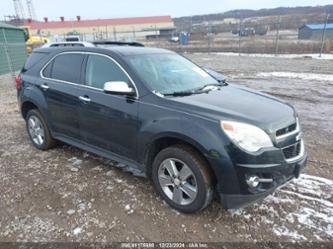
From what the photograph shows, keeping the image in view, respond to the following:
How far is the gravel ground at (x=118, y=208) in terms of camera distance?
2826 mm

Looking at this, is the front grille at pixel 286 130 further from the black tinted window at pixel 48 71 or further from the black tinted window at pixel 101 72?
the black tinted window at pixel 48 71

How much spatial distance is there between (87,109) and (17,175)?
1.45 meters

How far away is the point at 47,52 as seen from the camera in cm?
457

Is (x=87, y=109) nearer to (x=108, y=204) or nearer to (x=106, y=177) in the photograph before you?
(x=106, y=177)

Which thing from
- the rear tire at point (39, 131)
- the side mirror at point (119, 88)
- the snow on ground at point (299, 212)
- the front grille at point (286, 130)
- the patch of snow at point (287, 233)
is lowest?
the snow on ground at point (299, 212)

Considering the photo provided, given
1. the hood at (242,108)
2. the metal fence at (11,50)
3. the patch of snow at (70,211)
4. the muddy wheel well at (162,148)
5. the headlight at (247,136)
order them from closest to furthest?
the headlight at (247,136), the hood at (242,108), the muddy wheel well at (162,148), the patch of snow at (70,211), the metal fence at (11,50)

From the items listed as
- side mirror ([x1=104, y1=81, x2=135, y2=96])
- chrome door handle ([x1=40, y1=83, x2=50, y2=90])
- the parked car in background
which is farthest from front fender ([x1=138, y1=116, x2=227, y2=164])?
chrome door handle ([x1=40, y1=83, x2=50, y2=90])

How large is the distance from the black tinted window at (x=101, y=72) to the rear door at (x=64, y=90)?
185 millimetres

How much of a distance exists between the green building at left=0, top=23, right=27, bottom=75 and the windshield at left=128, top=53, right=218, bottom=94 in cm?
1184

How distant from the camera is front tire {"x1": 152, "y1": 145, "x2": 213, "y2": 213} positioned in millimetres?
2855

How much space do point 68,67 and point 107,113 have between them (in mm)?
1175

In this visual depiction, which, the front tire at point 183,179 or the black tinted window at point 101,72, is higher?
the black tinted window at point 101,72

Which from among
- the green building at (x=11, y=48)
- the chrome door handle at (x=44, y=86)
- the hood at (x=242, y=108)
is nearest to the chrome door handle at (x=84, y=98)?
the chrome door handle at (x=44, y=86)

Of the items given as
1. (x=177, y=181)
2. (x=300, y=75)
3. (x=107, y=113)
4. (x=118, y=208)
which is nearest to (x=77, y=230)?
(x=118, y=208)
